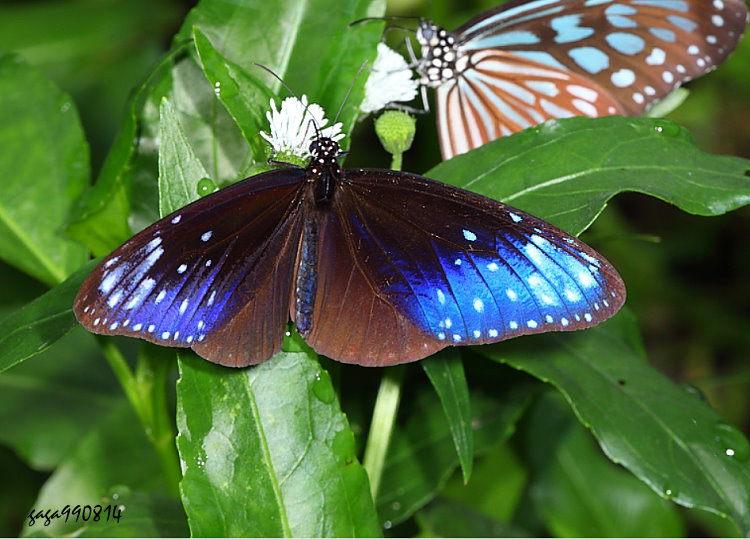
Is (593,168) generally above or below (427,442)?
above

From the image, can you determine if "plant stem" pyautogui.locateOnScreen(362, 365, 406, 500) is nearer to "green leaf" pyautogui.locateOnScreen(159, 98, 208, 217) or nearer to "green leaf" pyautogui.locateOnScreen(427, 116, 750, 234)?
"green leaf" pyautogui.locateOnScreen(427, 116, 750, 234)

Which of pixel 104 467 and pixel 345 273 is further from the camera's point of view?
pixel 104 467

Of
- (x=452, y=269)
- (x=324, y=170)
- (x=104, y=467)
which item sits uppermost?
(x=324, y=170)

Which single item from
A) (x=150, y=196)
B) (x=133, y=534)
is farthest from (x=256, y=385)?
(x=150, y=196)

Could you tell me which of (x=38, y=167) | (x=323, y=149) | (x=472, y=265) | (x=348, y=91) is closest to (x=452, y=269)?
(x=472, y=265)

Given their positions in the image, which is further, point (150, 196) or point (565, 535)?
point (565, 535)

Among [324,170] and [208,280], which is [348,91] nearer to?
[324,170]

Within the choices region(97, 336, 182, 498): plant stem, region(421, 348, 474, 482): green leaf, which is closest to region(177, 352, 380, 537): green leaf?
region(421, 348, 474, 482): green leaf

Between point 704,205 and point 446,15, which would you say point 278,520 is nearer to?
point 704,205
